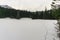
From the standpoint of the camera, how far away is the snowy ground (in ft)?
14.5

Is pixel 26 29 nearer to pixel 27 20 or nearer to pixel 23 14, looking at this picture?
pixel 27 20

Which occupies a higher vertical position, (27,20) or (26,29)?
(27,20)

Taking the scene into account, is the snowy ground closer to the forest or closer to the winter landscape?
the winter landscape

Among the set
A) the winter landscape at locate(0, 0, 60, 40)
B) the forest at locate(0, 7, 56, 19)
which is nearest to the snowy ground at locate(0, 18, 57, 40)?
the winter landscape at locate(0, 0, 60, 40)

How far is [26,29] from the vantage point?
448cm

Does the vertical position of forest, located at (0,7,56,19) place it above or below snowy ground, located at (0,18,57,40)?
above

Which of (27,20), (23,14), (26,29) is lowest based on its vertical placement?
(26,29)

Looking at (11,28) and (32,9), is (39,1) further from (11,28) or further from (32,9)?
(11,28)

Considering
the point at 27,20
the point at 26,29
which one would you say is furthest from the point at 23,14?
the point at 26,29

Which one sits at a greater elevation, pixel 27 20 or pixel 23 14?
pixel 23 14

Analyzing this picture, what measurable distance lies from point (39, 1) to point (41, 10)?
237mm

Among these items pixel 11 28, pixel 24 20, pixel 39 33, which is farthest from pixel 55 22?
pixel 11 28

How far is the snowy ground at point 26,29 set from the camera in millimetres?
4418

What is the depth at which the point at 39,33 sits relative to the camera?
442 cm
